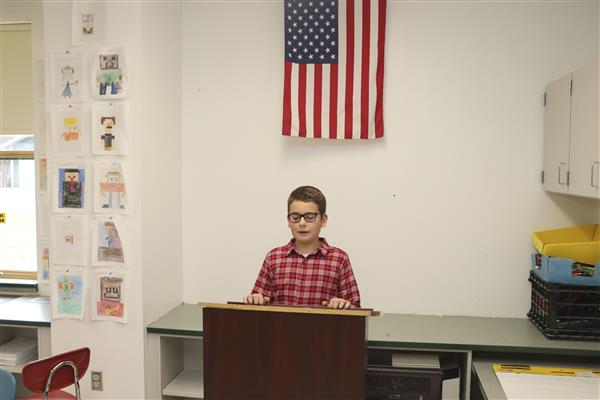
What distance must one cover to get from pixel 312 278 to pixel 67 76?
67.9 inches

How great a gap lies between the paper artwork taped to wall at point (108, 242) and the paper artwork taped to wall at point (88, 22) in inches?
38.3

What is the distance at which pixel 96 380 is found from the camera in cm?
296

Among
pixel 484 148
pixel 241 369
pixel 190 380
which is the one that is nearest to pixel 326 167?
pixel 484 148

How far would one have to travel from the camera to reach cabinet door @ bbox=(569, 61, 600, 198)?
93.0 inches

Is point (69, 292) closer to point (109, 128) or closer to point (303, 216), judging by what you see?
point (109, 128)

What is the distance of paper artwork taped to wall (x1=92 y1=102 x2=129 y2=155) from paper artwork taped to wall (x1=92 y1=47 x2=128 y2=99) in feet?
0.19

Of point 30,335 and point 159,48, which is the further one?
point 30,335

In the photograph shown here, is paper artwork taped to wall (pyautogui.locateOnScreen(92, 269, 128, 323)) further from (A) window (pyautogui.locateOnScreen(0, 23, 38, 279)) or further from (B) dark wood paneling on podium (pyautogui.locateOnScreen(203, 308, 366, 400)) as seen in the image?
(B) dark wood paneling on podium (pyautogui.locateOnScreen(203, 308, 366, 400))

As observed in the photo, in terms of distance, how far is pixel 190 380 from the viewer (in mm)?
3246

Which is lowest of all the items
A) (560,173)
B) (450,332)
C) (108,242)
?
(450,332)

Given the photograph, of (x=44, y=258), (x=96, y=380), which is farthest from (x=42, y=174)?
(x=96, y=380)

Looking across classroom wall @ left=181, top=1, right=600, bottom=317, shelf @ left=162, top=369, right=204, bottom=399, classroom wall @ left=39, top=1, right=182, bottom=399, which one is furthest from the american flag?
shelf @ left=162, top=369, right=204, bottom=399

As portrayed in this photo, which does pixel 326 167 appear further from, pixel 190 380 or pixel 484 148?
pixel 190 380

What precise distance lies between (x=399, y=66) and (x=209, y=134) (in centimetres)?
127
